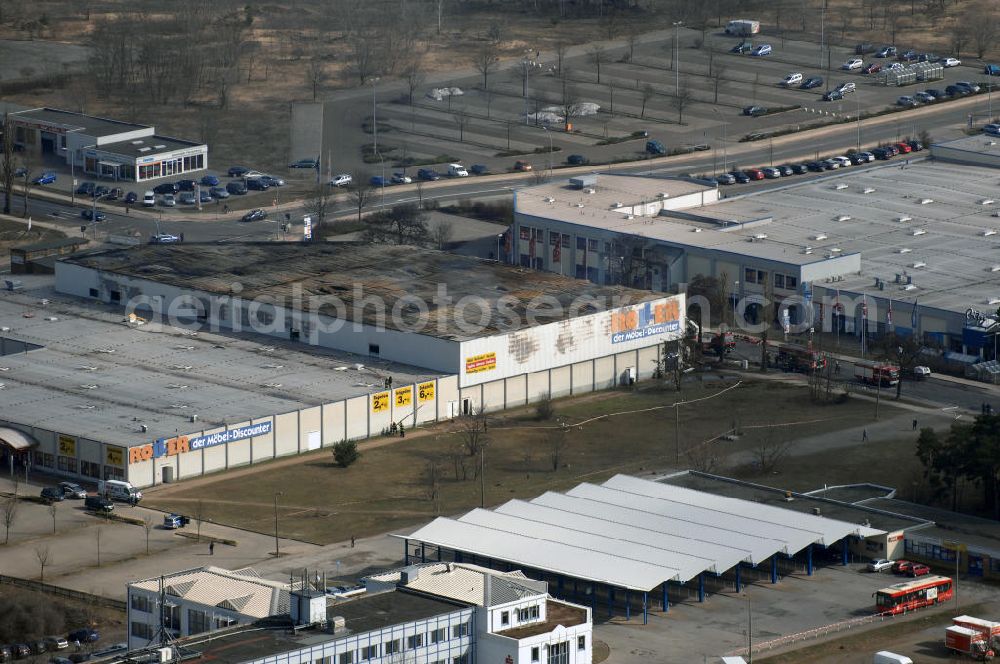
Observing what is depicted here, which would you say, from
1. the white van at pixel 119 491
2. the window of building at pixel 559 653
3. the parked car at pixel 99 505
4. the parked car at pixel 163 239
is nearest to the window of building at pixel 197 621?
the window of building at pixel 559 653

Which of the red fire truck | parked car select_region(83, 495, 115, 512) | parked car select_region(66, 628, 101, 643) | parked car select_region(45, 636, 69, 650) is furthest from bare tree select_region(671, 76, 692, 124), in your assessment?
parked car select_region(45, 636, 69, 650)

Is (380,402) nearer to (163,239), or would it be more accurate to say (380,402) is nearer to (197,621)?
(197,621)

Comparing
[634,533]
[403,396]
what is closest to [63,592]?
[634,533]

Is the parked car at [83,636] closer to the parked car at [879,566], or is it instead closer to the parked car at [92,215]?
the parked car at [879,566]

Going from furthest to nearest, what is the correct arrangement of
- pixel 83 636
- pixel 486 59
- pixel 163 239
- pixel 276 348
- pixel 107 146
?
pixel 486 59 < pixel 107 146 < pixel 163 239 < pixel 276 348 < pixel 83 636

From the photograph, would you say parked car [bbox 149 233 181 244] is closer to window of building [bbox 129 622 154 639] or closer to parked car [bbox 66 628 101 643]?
parked car [bbox 66 628 101 643]

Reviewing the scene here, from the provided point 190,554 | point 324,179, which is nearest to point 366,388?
point 190,554
